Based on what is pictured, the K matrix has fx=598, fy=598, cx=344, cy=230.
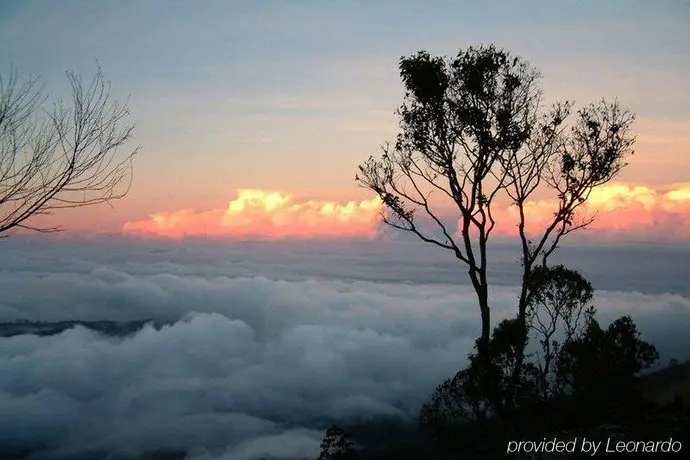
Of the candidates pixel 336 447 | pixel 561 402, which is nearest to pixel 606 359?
pixel 561 402

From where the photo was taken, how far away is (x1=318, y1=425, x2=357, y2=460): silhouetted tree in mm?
33469

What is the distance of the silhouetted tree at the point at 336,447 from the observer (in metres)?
33.5

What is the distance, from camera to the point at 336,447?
35.1 metres

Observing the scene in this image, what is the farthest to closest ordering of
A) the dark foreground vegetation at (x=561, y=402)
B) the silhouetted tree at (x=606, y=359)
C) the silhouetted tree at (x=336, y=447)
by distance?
the silhouetted tree at (x=336, y=447), the silhouetted tree at (x=606, y=359), the dark foreground vegetation at (x=561, y=402)

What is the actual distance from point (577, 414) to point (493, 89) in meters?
12.0

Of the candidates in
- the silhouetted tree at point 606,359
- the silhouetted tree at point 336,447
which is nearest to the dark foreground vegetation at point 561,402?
the silhouetted tree at point 606,359

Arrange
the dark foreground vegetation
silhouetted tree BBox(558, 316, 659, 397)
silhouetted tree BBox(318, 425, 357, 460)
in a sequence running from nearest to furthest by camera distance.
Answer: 1. the dark foreground vegetation
2. silhouetted tree BBox(558, 316, 659, 397)
3. silhouetted tree BBox(318, 425, 357, 460)

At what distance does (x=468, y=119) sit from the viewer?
2089 cm

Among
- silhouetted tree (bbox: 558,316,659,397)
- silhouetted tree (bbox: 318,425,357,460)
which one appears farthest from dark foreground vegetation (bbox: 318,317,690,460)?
silhouetted tree (bbox: 318,425,357,460)

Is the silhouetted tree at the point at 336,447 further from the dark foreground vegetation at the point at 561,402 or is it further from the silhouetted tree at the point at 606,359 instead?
the silhouetted tree at the point at 606,359

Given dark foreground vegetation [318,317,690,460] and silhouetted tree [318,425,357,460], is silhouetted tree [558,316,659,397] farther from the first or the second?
silhouetted tree [318,425,357,460]

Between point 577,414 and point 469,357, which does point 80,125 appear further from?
point 577,414

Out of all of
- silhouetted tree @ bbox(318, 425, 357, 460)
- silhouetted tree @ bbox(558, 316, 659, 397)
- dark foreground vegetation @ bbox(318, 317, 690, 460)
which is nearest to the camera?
dark foreground vegetation @ bbox(318, 317, 690, 460)

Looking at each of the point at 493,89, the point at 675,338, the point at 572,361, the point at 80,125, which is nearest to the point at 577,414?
the point at 572,361
